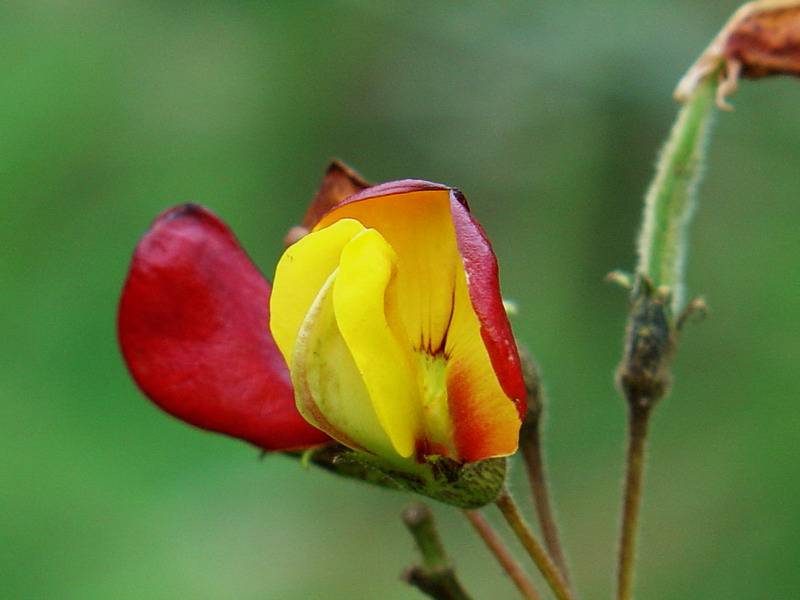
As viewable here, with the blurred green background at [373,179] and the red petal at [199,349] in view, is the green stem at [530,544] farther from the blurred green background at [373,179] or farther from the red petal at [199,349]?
the blurred green background at [373,179]

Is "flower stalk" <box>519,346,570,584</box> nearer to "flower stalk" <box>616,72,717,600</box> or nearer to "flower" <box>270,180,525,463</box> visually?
"flower stalk" <box>616,72,717,600</box>

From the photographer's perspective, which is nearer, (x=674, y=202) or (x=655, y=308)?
(x=655, y=308)

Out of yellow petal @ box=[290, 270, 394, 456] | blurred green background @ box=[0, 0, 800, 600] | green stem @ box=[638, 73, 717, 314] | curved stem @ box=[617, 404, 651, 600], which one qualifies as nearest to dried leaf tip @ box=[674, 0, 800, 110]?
green stem @ box=[638, 73, 717, 314]

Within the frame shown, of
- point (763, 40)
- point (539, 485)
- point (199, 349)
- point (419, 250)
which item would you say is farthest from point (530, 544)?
point (763, 40)

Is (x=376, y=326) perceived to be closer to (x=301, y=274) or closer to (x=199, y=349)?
(x=301, y=274)

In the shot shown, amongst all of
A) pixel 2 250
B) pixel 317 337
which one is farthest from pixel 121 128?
pixel 317 337

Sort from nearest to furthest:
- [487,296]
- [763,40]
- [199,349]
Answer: [487,296]
[199,349]
[763,40]
